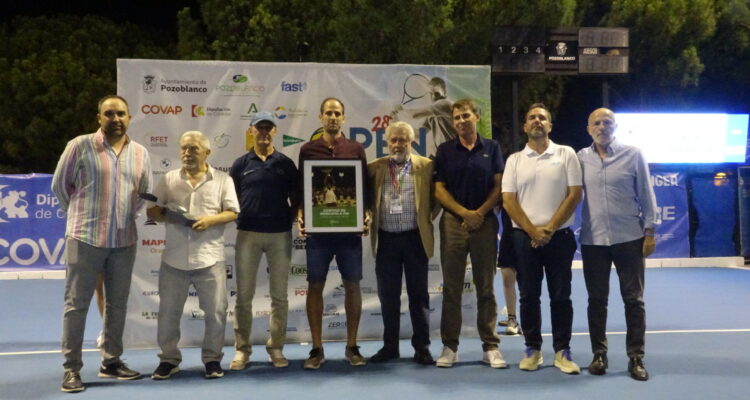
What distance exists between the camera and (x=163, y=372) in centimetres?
518

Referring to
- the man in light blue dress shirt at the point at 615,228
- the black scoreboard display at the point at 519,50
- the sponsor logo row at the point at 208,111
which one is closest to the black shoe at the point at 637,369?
the man in light blue dress shirt at the point at 615,228

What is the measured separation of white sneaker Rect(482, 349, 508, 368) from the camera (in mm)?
5395

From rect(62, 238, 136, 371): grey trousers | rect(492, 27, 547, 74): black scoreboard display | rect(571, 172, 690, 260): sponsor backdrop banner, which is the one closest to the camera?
rect(62, 238, 136, 371): grey trousers

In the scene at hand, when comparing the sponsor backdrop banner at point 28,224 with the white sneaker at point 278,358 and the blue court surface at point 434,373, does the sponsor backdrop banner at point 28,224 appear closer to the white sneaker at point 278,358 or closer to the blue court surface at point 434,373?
the blue court surface at point 434,373

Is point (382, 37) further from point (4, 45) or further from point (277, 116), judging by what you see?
point (4, 45)

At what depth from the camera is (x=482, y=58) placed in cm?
1869

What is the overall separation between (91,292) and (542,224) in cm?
318

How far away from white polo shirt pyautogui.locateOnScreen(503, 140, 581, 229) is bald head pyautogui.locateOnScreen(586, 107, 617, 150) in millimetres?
211

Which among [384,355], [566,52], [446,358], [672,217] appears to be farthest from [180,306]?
[566,52]

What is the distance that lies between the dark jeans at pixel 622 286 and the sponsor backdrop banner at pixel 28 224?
28.8 feet

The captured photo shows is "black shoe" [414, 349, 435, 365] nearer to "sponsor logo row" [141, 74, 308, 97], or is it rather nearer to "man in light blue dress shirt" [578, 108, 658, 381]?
"man in light blue dress shirt" [578, 108, 658, 381]

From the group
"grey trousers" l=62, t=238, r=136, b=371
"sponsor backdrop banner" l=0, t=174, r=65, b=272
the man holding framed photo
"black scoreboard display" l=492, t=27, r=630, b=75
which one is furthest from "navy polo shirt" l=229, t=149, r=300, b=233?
"black scoreboard display" l=492, t=27, r=630, b=75

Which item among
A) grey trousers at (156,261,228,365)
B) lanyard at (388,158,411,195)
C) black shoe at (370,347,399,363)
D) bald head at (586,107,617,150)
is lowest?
black shoe at (370,347,399,363)

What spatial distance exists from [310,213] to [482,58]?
14.0 meters
